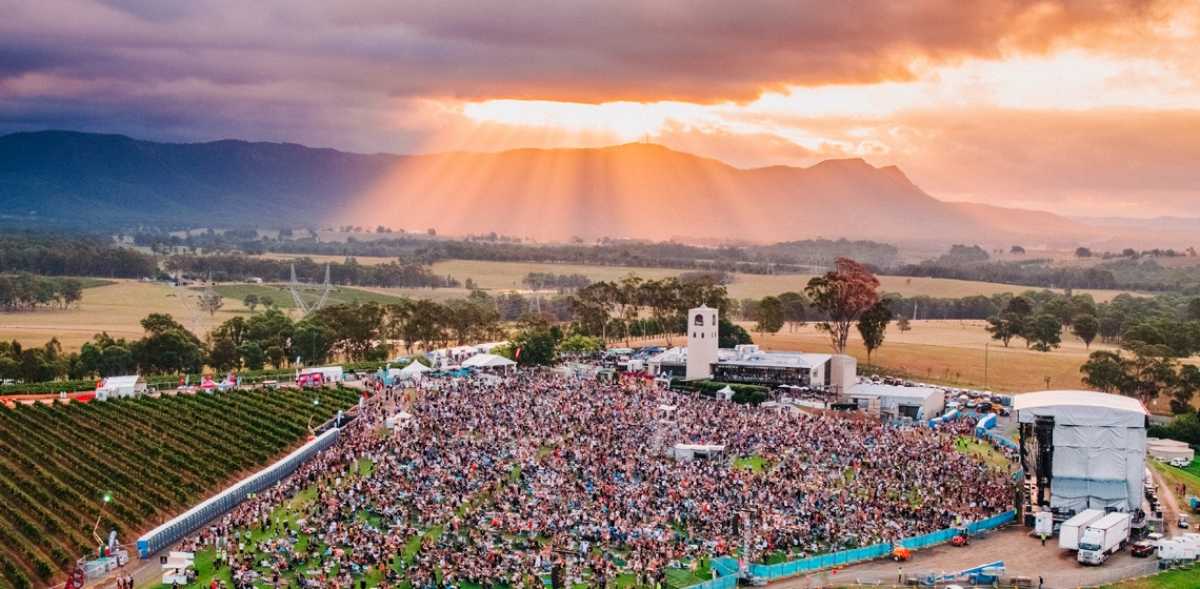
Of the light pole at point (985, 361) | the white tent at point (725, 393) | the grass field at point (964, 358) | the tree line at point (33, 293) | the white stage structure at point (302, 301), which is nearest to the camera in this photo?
the white tent at point (725, 393)

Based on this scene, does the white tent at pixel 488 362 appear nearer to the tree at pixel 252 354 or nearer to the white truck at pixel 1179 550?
the tree at pixel 252 354

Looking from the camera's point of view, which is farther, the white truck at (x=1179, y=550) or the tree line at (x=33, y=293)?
the tree line at (x=33, y=293)

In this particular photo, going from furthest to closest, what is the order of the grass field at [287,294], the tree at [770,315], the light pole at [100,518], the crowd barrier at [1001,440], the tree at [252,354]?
the grass field at [287,294], the tree at [770,315], the tree at [252,354], the crowd barrier at [1001,440], the light pole at [100,518]

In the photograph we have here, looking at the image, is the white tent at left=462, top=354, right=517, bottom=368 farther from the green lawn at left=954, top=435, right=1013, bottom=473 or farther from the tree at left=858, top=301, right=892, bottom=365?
the tree at left=858, top=301, right=892, bottom=365

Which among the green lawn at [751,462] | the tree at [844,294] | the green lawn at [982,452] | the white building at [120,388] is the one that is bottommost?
the green lawn at [982,452]

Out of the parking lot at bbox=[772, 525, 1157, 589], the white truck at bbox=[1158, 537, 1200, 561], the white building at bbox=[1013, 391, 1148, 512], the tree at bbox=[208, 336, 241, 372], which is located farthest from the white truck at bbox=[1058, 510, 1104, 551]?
the tree at bbox=[208, 336, 241, 372]

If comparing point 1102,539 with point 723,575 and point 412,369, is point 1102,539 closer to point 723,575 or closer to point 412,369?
point 723,575

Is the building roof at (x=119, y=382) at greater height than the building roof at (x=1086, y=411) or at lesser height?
lesser

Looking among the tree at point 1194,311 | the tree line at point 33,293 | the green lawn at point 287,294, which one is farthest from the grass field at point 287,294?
the tree at point 1194,311
